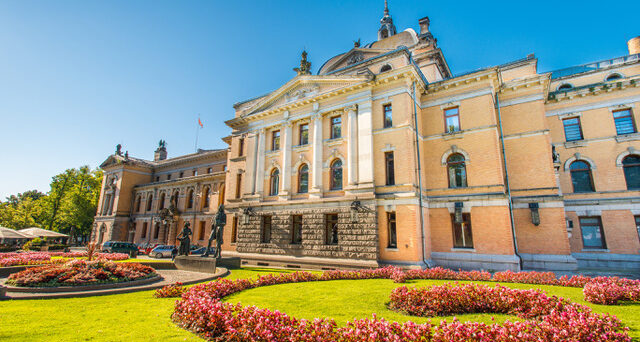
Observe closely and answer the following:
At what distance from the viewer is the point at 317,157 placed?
22953 millimetres

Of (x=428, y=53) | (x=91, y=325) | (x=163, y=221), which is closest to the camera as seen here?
(x=91, y=325)

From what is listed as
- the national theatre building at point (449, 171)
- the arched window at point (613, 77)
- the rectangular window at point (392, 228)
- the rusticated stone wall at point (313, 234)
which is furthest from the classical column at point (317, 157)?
the arched window at point (613, 77)

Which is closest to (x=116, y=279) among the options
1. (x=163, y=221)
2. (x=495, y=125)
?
(x=495, y=125)

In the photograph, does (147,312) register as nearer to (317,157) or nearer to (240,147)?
(317,157)

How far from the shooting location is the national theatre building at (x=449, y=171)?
19.0 meters

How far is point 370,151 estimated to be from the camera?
20.7 metres

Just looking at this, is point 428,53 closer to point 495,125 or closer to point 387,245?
point 495,125

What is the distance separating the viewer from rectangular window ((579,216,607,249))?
66.9 ft

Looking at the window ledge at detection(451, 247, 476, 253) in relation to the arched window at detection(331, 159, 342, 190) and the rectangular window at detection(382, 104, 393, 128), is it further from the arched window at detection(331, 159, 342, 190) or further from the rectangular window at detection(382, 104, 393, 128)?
the rectangular window at detection(382, 104, 393, 128)

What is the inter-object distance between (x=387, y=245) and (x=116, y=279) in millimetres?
14327

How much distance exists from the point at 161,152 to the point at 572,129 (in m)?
62.3

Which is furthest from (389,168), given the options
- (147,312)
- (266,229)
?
(147,312)

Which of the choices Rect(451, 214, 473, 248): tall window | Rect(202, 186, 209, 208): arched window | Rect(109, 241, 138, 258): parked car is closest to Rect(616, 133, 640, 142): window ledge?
Rect(451, 214, 473, 248): tall window

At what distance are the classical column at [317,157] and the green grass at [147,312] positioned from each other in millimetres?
10899
